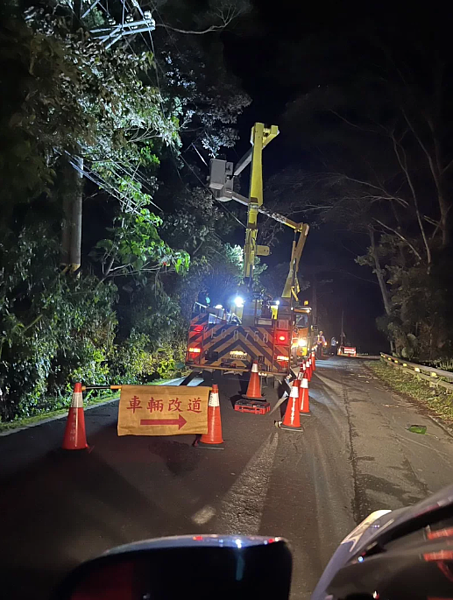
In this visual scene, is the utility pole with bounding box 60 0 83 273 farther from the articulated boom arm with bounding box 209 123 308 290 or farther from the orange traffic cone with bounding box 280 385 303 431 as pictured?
the orange traffic cone with bounding box 280 385 303 431

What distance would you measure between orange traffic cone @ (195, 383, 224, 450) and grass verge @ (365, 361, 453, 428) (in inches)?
220

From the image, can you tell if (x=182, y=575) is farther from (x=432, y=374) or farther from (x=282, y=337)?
(x=432, y=374)

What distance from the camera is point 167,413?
23.9 ft

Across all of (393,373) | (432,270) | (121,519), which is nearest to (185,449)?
(121,519)

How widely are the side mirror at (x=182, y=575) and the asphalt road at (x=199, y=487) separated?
2.06 meters

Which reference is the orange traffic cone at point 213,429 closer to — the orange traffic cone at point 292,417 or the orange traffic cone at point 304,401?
the orange traffic cone at point 292,417

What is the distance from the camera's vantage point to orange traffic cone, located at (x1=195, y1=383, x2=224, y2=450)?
23.5ft

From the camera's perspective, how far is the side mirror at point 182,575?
1.59 metres

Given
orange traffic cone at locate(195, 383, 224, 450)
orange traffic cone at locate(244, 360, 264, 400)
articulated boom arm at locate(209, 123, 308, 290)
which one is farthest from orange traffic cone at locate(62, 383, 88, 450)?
articulated boom arm at locate(209, 123, 308, 290)

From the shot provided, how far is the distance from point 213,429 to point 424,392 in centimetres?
1043

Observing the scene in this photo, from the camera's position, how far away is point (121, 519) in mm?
4512

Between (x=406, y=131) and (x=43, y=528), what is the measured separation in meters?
23.4

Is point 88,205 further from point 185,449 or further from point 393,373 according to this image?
point 393,373

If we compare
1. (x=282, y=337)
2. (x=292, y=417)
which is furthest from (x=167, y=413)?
(x=282, y=337)
